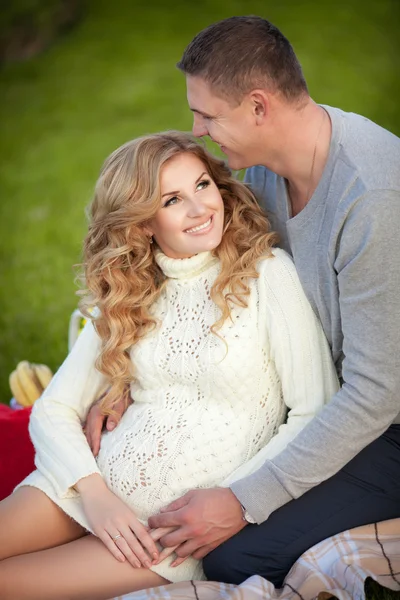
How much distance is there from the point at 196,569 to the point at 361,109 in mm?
5030

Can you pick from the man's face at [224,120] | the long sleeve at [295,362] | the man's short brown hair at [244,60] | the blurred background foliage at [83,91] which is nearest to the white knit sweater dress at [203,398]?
the long sleeve at [295,362]

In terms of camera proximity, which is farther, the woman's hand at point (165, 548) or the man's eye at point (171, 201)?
the man's eye at point (171, 201)

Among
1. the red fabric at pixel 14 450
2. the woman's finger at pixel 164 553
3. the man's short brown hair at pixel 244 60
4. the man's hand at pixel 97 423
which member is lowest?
the woman's finger at pixel 164 553

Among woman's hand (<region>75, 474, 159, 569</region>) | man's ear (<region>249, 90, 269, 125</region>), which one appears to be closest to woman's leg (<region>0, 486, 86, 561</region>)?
woman's hand (<region>75, 474, 159, 569</region>)

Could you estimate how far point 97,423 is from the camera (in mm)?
2986

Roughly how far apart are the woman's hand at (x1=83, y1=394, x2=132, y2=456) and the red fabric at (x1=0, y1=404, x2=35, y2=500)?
0.41m

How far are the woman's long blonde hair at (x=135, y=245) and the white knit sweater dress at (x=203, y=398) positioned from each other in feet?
0.21

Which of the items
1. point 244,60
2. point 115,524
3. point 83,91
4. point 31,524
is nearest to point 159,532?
point 115,524

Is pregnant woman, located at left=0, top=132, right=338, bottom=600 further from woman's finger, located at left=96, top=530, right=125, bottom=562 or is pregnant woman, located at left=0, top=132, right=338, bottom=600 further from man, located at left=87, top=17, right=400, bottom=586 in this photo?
man, located at left=87, top=17, right=400, bottom=586

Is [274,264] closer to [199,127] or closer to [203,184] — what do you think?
[203,184]

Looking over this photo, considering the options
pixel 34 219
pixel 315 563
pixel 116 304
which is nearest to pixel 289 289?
pixel 116 304

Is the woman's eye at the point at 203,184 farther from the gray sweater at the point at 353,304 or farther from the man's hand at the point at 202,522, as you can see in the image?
the man's hand at the point at 202,522

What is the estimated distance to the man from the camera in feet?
8.16

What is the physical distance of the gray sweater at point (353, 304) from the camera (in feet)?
8.11
